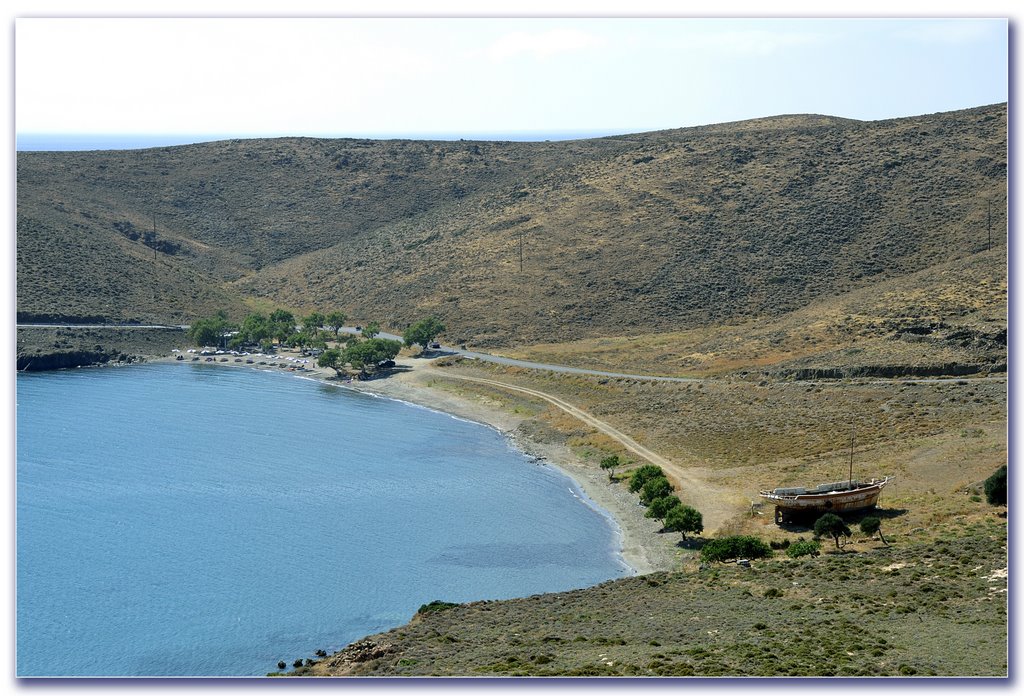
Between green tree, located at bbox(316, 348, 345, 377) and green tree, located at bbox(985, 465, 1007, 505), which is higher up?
green tree, located at bbox(316, 348, 345, 377)

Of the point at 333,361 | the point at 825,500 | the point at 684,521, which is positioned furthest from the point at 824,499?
the point at 333,361

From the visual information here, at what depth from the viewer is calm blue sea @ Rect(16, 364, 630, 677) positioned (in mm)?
39094

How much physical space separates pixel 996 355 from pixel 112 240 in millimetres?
83990

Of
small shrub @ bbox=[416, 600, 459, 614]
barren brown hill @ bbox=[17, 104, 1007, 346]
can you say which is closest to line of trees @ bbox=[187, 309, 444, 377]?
barren brown hill @ bbox=[17, 104, 1007, 346]

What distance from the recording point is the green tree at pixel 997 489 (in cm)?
4494

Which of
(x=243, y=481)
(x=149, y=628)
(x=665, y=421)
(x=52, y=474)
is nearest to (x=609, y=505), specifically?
(x=665, y=421)

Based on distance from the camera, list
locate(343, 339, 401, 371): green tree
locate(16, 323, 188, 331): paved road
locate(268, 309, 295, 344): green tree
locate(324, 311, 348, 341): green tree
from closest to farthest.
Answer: locate(343, 339, 401, 371): green tree
locate(16, 323, 188, 331): paved road
locate(268, 309, 295, 344): green tree
locate(324, 311, 348, 341): green tree

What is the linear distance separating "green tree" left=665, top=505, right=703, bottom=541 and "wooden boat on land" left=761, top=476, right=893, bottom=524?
113 inches

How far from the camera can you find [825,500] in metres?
47.3

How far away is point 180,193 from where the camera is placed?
14712 cm

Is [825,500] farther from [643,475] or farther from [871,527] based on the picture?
[643,475]

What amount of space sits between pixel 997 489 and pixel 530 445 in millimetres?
29956

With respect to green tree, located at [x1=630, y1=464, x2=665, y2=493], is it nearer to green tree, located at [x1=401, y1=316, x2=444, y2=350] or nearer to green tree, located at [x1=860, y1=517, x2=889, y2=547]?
green tree, located at [x1=860, y1=517, x2=889, y2=547]

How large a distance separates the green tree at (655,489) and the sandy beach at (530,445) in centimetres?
52
